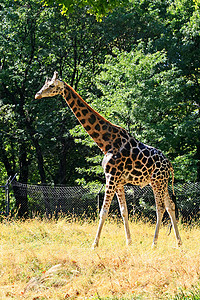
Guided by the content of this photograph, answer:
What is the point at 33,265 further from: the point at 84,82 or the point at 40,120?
the point at 84,82

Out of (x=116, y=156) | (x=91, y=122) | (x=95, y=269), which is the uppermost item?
(x=91, y=122)

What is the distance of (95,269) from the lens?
5676 millimetres

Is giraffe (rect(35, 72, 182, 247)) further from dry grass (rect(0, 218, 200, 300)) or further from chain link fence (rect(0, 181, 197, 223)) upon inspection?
chain link fence (rect(0, 181, 197, 223))

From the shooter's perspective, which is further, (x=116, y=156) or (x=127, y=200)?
(x=127, y=200)

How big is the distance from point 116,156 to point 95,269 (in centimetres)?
237

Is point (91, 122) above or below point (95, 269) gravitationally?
above

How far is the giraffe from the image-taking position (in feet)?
23.0

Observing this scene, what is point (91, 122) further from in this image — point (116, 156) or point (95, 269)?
point (95, 269)

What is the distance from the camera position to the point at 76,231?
8.59 m

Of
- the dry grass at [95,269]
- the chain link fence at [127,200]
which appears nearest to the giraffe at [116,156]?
the dry grass at [95,269]

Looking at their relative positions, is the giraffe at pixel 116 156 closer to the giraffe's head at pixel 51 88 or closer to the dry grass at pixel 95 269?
the giraffe's head at pixel 51 88

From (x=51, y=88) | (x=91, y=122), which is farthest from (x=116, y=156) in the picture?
(x=51, y=88)

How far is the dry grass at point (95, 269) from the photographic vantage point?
4.81 metres

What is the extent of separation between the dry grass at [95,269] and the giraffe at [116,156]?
67 centimetres
